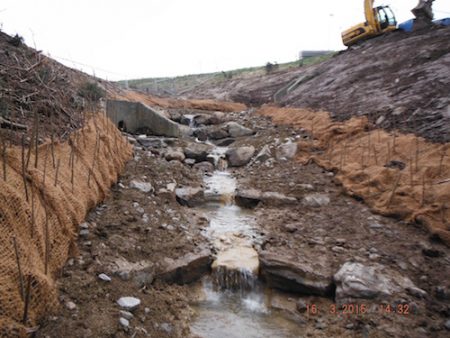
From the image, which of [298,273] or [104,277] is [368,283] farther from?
[104,277]

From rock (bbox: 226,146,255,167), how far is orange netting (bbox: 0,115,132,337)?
5.14 metres

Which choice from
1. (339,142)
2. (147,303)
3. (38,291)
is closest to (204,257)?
(147,303)

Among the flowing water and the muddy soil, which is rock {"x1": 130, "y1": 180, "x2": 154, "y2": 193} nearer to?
the muddy soil

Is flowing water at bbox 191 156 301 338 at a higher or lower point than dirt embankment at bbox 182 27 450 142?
lower

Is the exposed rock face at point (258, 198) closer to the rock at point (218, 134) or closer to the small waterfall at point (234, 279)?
the small waterfall at point (234, 279)

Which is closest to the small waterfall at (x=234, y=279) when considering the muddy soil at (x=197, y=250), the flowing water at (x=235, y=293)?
the flowing water at (x=235, y=293)

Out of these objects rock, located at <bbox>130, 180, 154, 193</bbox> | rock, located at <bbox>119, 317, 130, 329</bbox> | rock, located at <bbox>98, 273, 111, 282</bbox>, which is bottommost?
rock, located at <bbox>119, 317, 130, 329</bbox>

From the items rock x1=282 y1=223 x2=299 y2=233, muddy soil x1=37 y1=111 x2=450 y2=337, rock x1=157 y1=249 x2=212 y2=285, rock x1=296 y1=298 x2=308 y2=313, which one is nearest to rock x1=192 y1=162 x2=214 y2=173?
muddy soil x1=37 y1=111 x2=450 y2=337

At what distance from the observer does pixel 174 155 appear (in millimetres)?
8797

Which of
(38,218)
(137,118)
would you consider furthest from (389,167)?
(137,118)

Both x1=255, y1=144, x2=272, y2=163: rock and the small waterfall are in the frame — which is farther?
x1=255, y1=144, x2=272, y2=163: rock

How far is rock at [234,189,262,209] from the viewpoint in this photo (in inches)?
275

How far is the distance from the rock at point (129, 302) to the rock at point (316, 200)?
12.7ft

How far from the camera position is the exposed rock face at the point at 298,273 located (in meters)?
4.15
